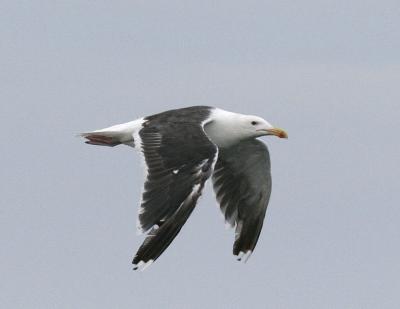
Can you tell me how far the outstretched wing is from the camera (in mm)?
26125

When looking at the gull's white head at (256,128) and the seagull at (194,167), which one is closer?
the seagull at (194,167)

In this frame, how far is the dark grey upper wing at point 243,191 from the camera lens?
33.6 m

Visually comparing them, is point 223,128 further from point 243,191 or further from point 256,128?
point 243,191

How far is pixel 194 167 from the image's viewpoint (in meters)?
28.0

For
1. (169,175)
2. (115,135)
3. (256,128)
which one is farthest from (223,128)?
(169,175)

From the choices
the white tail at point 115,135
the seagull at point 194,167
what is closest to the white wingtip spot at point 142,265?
the seagull at point 194,167

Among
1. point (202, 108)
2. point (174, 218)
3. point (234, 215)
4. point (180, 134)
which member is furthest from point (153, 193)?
point (234, 215)

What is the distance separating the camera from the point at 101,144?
105ft

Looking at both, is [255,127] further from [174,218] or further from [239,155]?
[174,218]

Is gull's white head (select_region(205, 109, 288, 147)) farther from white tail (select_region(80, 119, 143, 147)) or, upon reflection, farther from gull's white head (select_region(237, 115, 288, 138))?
white tail (select_region(80, 119, 143, 147))

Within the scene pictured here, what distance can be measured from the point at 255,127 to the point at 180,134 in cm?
307

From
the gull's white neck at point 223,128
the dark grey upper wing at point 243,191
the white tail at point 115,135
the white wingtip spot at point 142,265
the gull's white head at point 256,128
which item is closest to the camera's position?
the white wingtip spot at point 142,265

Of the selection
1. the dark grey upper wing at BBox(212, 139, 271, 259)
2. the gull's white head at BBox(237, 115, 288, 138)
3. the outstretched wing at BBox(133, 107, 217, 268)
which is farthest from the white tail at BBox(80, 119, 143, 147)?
the dark grey upper wing at BBox(212, 139, 271, 259)

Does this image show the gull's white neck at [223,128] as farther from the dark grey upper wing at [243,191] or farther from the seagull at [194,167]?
the dark grey upper wing at [243,191]
